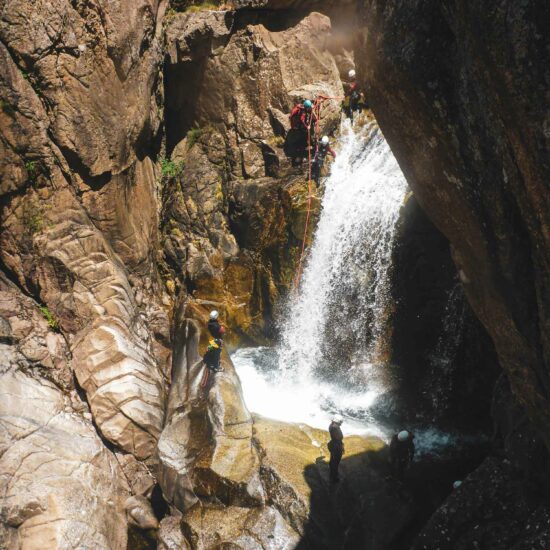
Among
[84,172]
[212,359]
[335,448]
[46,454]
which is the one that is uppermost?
[84,172]

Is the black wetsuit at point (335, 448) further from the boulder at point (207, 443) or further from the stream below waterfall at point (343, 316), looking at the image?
the stream below waterfall at point (343, 316)

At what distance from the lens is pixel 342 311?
13750 millimetres

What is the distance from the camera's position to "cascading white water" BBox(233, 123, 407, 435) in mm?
12945

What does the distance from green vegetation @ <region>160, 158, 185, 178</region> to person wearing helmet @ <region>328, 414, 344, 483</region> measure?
31.8 feet

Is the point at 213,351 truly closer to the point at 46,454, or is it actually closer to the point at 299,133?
the point at 46,454

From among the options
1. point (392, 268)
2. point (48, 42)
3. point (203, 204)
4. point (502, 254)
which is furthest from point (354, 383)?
point (48, 42)

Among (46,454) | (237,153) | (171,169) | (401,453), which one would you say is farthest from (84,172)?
(401,453)

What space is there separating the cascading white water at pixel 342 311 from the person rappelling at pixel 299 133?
1151 mm

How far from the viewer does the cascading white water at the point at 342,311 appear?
1295cm

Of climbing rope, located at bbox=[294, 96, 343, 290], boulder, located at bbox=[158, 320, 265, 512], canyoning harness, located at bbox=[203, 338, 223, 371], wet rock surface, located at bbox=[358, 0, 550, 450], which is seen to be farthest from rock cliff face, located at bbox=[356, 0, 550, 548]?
climbing rope, located at bbox=[294, 96, 343, 290]

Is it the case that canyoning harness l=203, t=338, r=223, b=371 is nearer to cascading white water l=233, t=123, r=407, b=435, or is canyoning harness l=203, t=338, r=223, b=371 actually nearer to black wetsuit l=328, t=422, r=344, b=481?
cascading white water l=233, t=123, r=407, b=435

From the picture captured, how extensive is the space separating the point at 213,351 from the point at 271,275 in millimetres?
4036

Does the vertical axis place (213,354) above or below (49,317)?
above

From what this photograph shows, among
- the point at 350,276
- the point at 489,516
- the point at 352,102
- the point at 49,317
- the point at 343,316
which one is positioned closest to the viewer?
the point at 489,516
